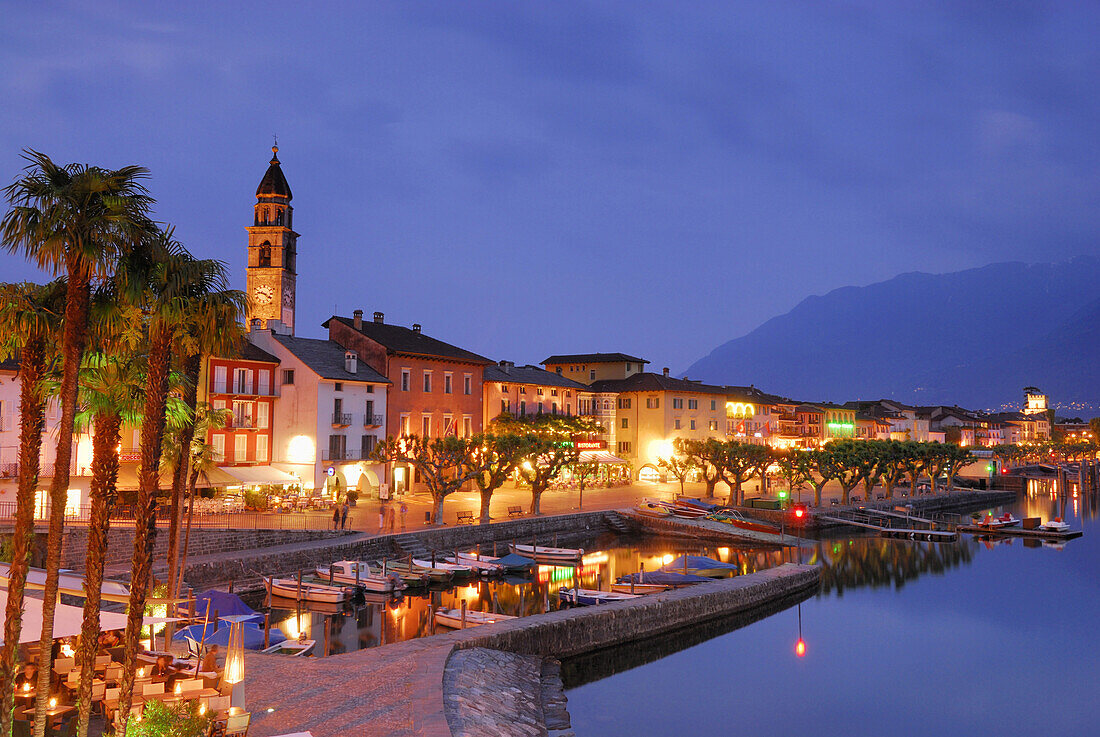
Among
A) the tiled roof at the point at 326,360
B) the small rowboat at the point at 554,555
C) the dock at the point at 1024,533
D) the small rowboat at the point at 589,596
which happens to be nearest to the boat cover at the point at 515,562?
the small rowboat at the point at 554,555

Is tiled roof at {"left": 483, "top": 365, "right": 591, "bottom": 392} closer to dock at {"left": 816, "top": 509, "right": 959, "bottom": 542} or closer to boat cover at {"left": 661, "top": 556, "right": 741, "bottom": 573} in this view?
dock at {"left": 816, "top": 509, "right": 959, "bottom": 542}

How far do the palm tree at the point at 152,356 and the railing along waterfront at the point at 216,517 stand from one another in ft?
83.9

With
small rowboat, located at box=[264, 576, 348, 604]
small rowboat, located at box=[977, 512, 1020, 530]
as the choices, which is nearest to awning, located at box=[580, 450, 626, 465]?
small rowboat, located at box=[977, 512, 1020, 530]

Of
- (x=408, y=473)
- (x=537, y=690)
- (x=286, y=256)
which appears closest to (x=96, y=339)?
(x=537, y=690)

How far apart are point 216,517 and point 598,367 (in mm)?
64986

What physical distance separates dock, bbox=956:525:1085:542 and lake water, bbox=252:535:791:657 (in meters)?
26.2

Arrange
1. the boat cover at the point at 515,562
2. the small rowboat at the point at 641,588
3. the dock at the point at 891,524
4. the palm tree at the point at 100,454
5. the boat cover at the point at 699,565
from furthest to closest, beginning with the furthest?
the dock at the point at 891,524
the boat cover at the point at 515,562
the boat cover at the point at 699,565
the small rowboat at the point at 641,588
the palm tree at the point at 100,454

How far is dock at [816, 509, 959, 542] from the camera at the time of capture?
73.7 metres

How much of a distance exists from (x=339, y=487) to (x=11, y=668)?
49719mm

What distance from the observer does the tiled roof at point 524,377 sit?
8297cm

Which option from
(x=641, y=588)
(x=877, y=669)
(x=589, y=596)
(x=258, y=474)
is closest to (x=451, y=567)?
(x=589, y=596)

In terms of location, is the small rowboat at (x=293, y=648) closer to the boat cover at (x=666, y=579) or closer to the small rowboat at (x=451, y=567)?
the small rowboat at (x=451, y=567)

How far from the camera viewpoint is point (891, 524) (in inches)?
3066

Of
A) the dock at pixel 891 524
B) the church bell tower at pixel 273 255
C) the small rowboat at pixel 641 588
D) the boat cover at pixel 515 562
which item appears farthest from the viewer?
the church bell tower at pixel 273 255
